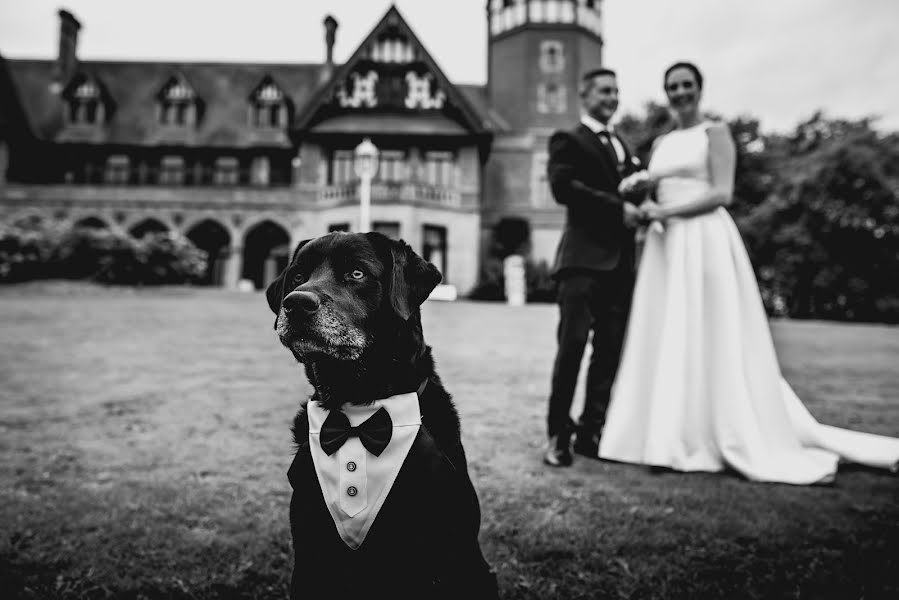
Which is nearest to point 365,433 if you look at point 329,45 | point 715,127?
point 715,127

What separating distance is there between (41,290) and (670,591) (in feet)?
67.3

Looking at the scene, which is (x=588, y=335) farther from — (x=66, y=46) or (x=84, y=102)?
(x=66, y=46)

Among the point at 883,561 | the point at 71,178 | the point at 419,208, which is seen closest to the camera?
the point at 883,561

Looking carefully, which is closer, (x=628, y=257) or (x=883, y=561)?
(x=883, y=561)

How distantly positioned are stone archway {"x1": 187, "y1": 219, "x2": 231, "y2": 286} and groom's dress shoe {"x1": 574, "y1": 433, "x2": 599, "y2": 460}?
99.0ft

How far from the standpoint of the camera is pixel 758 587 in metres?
2.52

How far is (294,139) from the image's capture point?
28.5 metres

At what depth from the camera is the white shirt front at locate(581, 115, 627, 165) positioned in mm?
4703

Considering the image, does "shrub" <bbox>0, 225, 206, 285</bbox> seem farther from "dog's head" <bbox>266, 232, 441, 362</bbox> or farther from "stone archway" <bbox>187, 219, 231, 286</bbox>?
"dog's head" <bbox>266, 232, 441, 362</bbox>

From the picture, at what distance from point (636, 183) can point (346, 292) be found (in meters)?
2.81

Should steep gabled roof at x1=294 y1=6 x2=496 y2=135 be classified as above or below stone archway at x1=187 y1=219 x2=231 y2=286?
above

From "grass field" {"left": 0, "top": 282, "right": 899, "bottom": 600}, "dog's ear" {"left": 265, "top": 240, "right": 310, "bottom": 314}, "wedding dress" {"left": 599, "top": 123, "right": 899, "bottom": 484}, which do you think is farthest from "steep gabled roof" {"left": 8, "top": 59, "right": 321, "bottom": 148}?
"dog's ear" {"left": 265, "top": 240, "right": 310, "bottom": 314}

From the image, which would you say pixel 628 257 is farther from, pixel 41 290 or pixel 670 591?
pixel 41 290

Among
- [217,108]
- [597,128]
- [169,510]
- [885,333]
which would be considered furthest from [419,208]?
[169,510]
